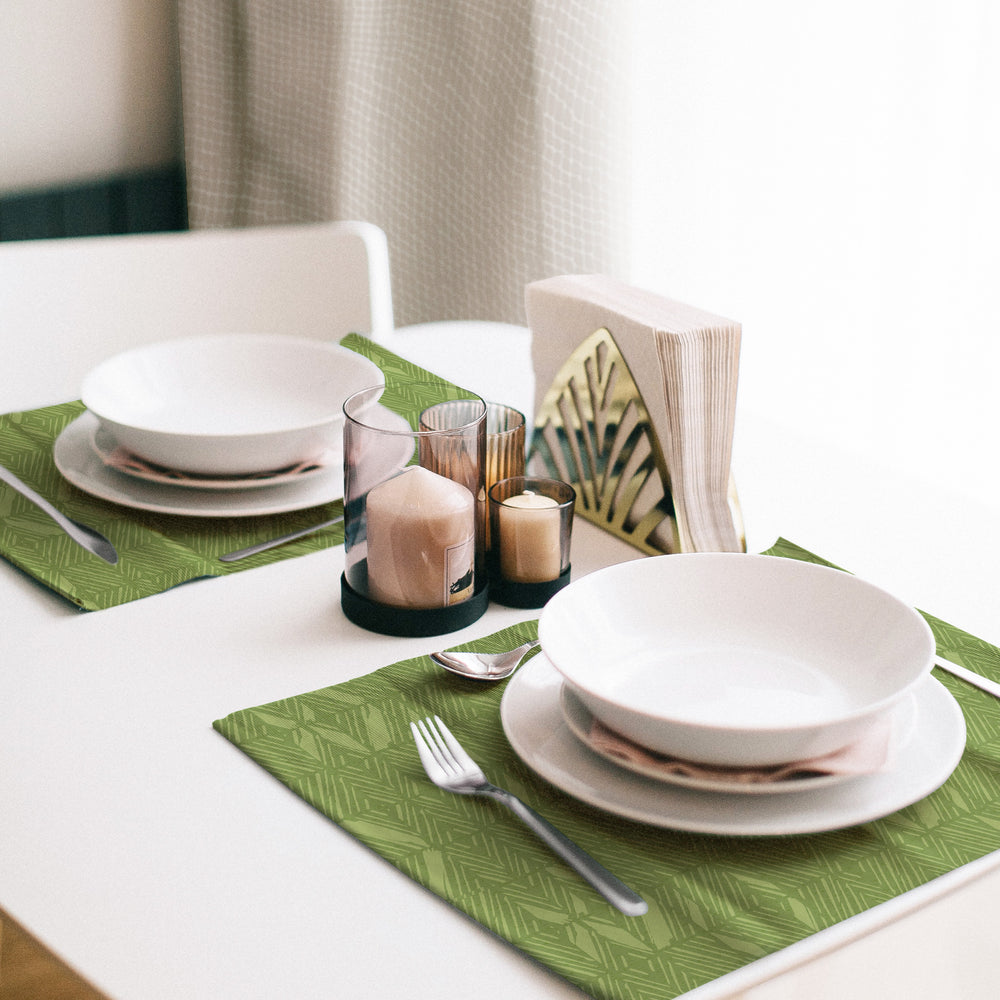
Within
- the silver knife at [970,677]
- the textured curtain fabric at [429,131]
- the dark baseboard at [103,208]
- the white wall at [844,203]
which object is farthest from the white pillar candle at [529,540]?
the dark baseboard at [103,208]

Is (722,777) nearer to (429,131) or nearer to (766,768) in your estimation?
(766,768)

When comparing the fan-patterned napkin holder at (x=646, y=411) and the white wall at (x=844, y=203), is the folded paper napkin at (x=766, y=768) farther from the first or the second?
the white wall at (x=844, y=203)

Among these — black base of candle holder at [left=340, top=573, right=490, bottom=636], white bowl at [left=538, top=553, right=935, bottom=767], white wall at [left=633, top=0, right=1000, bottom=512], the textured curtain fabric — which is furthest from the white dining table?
the textured curtain fabric

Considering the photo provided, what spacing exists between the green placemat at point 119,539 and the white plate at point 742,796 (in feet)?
1.04

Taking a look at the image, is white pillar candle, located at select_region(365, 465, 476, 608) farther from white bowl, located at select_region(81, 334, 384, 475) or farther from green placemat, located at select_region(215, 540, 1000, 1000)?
white bowl, located at select_region(81, 334, 384, 475)

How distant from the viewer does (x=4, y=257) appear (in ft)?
4.83

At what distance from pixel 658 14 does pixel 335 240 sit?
1.99ft

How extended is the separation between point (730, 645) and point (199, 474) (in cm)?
47

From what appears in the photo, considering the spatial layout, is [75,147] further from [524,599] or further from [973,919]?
[973,919]

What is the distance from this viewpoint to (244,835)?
625 mm

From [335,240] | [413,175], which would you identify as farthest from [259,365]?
[413,175]

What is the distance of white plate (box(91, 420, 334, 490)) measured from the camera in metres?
0.98

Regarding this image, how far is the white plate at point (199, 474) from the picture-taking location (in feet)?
3.22

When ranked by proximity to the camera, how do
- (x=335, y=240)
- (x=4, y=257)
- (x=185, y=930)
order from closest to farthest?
(x=185, y=930), (x=4, y=257), (x=335, y=240)
